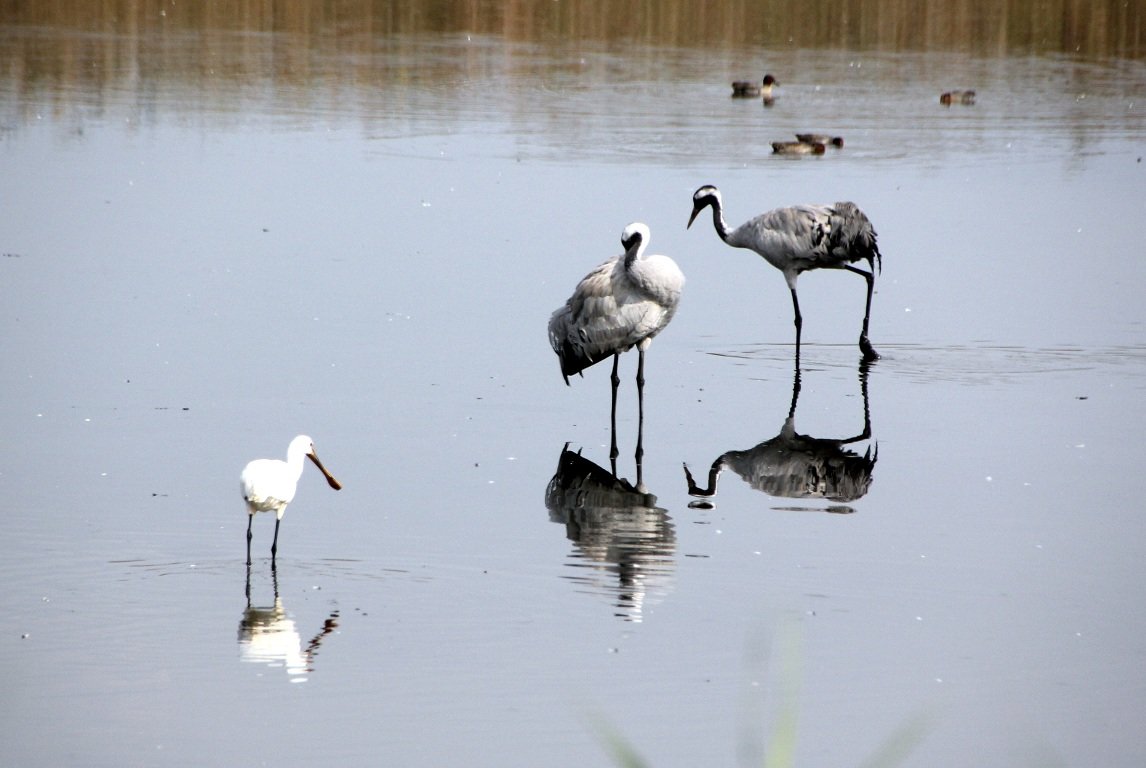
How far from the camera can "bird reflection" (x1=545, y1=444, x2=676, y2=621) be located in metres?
8.19

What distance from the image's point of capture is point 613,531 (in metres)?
9.13

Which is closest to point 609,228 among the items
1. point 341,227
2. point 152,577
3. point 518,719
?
point 341,227

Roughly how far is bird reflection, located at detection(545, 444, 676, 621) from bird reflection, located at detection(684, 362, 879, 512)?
1.29 feet

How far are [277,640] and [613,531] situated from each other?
2231mm

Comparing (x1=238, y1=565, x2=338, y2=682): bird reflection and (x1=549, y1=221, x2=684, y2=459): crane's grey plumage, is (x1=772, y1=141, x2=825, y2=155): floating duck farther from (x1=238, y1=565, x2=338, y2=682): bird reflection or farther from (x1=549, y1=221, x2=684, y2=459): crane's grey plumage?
(x1=238, y1=565, x2=338, y2=682): bird reflection

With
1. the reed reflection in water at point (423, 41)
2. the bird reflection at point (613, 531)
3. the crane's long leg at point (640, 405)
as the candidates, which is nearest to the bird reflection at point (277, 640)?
the bird reflection at point (613, 531)

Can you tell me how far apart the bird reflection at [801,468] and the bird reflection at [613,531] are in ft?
1.29

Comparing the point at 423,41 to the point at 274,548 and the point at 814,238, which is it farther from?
the point at 274,548

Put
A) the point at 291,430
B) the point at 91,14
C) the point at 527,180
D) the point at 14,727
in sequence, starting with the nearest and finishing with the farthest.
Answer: the point at 14,727 < the point at 291,430 < the point at 527,180 < the point at 91,14

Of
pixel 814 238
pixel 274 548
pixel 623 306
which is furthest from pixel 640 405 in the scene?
pixel 274 548

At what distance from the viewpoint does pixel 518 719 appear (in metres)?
6.66

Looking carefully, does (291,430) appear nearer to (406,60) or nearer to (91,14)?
(406,60)

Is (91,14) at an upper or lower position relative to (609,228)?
upper

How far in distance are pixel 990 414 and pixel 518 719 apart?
614 centimetres
